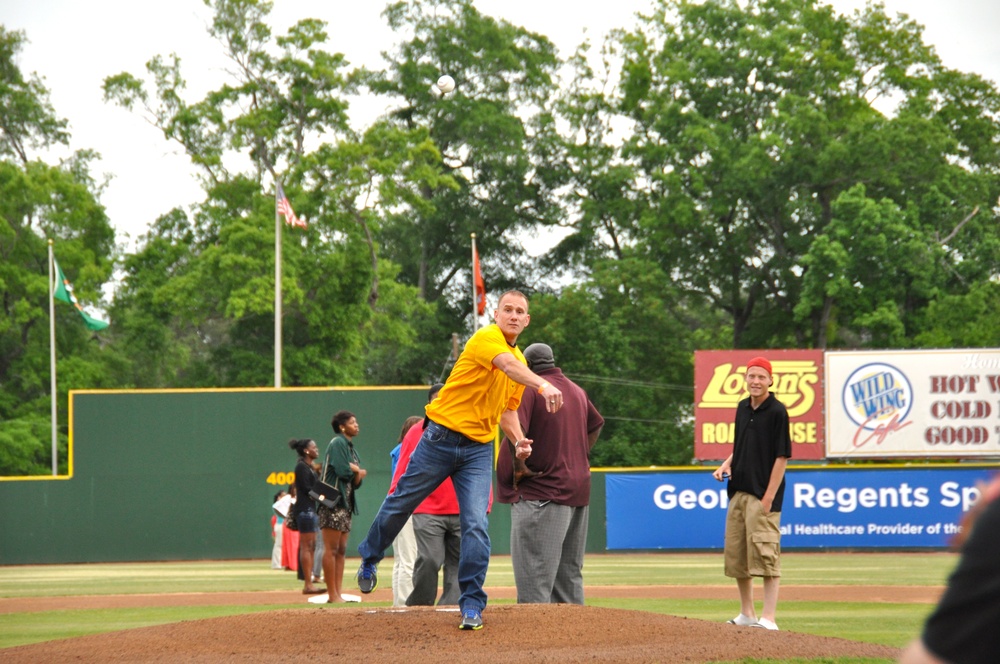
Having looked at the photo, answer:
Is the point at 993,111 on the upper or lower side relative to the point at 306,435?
upper

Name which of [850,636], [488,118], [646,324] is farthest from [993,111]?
[850,636]

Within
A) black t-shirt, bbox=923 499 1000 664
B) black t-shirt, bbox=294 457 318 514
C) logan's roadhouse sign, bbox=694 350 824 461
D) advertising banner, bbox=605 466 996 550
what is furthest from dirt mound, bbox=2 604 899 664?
logan's roadhouse sign, bbox=694 350 824 461

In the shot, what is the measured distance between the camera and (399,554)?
10.4 m

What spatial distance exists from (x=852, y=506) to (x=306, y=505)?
1421 centimetres

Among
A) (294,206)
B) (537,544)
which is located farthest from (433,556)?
(294,206)

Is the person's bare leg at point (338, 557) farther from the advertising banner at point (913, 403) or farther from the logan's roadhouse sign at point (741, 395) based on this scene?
the advertising banner at point (913, 403)

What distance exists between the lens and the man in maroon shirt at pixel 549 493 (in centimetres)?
774

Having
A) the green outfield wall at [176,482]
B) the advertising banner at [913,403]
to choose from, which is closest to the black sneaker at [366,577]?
the green outfield wall at [176,482]

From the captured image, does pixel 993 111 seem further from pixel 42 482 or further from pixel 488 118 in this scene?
pixel 42 482

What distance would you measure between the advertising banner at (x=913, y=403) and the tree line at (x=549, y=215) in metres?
15.8

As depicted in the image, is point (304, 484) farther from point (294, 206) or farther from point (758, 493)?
point (294, 206)

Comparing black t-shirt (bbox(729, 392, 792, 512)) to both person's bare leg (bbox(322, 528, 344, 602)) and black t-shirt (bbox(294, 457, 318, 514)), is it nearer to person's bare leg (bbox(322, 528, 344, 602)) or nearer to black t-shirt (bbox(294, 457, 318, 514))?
person's bare leg (bbox(322, 528, 344, 602))

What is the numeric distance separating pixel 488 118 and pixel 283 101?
8.33 meters

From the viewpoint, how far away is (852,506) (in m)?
23.4
